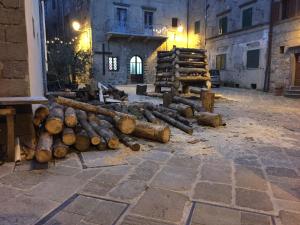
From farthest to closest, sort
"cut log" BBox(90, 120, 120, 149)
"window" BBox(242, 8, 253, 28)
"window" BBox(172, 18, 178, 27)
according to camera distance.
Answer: "window" BBox(172, 18, 178, 27) < "window" BBox(242, 8, 253, 28) < "cut log" BBox(90, 120, 120, 149)

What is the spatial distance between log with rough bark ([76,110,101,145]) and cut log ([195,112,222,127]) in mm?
2629

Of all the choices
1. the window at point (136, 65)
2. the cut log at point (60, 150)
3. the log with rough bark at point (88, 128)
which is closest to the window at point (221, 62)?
the window at point (136, 65)

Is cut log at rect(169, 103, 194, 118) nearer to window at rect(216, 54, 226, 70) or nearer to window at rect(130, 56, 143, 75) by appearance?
window at rect(216, 54, 226, 70)

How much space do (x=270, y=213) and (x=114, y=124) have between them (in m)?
3.01

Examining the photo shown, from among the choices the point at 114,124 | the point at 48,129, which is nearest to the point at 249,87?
the point at 114,124

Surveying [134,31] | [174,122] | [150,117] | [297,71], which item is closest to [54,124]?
[150,117]

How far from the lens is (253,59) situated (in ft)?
57.9

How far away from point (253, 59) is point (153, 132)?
14948 mm

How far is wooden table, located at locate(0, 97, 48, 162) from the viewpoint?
3.30m

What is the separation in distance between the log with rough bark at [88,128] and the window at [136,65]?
18.8 meters

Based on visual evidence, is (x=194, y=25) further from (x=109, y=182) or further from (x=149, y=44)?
(x=109, y=182)

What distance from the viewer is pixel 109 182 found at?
3008mm

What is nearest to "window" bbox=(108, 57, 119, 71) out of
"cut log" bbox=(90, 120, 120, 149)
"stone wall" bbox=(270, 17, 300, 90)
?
"stone wall" bbox=(270, 17, 300, 90)

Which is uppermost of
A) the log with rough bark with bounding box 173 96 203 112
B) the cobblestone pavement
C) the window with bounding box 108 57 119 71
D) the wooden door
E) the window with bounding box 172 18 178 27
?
the window with bounding box 172 18 178 27
